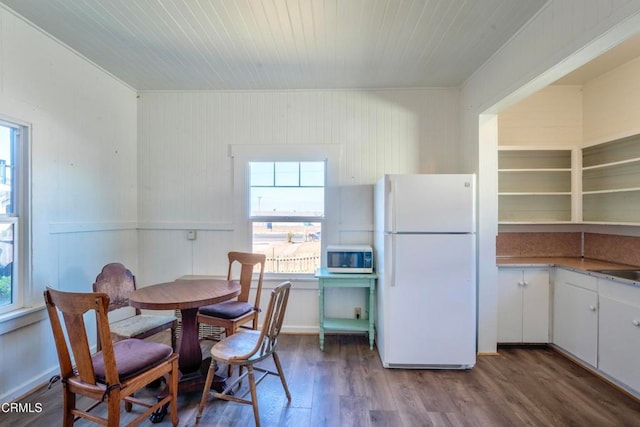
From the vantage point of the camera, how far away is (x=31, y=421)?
193 cm

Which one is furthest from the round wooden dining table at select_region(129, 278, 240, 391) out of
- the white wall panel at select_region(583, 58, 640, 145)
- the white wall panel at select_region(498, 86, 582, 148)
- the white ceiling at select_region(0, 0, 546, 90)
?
the white wall panel at select_region(583, 58, 640, 145)

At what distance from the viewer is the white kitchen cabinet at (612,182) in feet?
8.76

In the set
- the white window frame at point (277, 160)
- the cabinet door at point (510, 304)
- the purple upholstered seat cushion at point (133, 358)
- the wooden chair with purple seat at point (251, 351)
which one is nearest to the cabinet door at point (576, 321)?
the cabinet door at point (510, 304)

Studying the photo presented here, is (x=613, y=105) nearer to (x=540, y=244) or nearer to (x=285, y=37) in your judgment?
(x=540, y=244)

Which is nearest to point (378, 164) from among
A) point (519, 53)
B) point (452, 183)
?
point (452, 183)

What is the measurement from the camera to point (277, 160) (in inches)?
132

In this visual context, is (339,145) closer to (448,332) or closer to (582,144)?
(448,332)

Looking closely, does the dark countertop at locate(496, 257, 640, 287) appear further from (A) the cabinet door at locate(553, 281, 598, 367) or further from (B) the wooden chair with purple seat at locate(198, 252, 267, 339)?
(B) the wooden chair with purple seat at locate(198, 252, 267, 339)

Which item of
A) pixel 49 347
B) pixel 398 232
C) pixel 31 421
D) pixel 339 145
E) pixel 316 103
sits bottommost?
pixel 31 421

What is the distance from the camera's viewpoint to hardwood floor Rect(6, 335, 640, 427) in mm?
1952

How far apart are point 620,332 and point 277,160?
3.36 metres

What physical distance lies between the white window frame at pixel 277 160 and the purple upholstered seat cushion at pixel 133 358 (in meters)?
1.60

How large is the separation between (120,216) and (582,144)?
16.4 ft

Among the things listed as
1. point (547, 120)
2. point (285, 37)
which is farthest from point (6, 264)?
point (547, 120)
